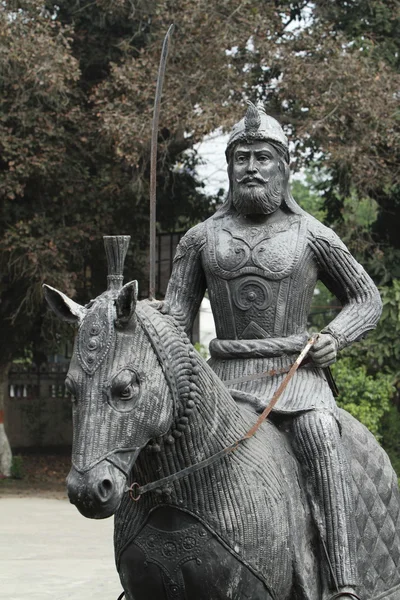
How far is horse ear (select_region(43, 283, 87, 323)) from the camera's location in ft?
11.2

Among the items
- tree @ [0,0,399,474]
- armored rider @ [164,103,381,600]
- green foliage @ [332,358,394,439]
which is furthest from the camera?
green foliage @ [332,358,394,439]

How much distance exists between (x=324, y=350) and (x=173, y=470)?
93cm

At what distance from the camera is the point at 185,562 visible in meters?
3.63

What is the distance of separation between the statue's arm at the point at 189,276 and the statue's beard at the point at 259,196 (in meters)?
0.21

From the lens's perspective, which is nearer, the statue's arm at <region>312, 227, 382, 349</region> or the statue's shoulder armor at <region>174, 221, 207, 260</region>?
the statue's arm at <region>312, 227, 382, 349</region>

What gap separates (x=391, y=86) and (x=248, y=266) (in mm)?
9863

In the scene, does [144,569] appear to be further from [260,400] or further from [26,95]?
[26,95]

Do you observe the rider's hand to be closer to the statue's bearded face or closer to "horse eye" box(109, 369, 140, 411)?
the statue's bearded face

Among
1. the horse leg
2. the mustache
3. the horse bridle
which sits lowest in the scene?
the horse leg

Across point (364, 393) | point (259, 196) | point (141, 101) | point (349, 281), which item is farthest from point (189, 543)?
point (141, 101)

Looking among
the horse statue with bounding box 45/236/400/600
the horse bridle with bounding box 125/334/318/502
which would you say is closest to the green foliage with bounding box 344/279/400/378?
the horse bridle with bounding box 125/334/318/502

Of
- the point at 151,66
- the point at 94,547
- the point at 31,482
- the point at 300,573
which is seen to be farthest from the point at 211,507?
the point at 31,482

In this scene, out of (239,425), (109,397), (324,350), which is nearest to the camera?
(109,397)

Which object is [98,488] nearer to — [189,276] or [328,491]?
[328,491]
